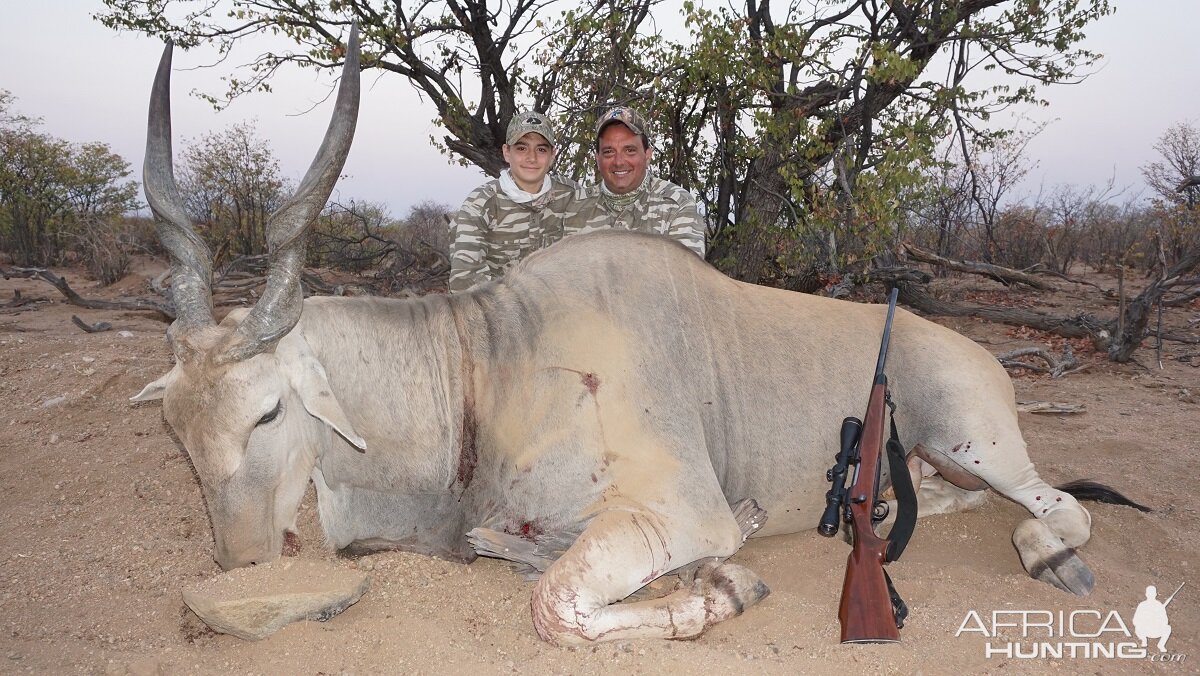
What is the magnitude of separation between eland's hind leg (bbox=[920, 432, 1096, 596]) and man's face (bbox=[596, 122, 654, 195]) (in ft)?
8.31

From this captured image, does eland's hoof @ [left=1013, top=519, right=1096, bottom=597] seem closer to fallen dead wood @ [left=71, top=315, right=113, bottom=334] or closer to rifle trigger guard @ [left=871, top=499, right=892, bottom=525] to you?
rifle trigger guard @ [left=871, top=499, right=892, bottom=525]

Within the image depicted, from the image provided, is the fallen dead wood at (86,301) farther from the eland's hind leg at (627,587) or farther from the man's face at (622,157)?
the eland's hind leg at (627,587)

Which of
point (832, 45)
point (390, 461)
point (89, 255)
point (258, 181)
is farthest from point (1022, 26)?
point (89, 255)

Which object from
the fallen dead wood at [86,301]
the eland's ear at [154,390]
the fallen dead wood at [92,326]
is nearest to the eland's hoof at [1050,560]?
the eland's ear at [154,390]

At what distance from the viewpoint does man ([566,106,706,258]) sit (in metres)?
5.02

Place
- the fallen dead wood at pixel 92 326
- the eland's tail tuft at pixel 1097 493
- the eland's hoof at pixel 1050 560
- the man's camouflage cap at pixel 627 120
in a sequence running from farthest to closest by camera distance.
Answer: the fallen dead wood at pixel 92 326 → the man's camouflage cap at pixel 627 120 → the eland's tail tuft at pixel 1097 493 → the eland's hoof at pixel 1050 560

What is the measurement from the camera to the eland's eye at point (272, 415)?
8.92ft

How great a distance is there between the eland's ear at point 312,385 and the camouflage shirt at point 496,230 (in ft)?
6.14

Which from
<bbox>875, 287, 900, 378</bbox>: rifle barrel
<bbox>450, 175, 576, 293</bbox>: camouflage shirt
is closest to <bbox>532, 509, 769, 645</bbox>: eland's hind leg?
<bbox>875, 287, 900, 378</bbox>: rifle barrel

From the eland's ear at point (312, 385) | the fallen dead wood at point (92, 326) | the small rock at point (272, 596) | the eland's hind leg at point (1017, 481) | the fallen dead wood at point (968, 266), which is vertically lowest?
the small rock at point (272, 596)

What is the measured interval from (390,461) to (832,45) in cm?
564

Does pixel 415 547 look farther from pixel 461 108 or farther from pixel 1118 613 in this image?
pixel 461 108

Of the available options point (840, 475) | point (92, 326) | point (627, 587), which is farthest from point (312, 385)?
point (92, 326)

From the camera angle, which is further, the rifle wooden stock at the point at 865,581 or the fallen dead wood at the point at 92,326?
the fallen dead wood at the point at 92,326
